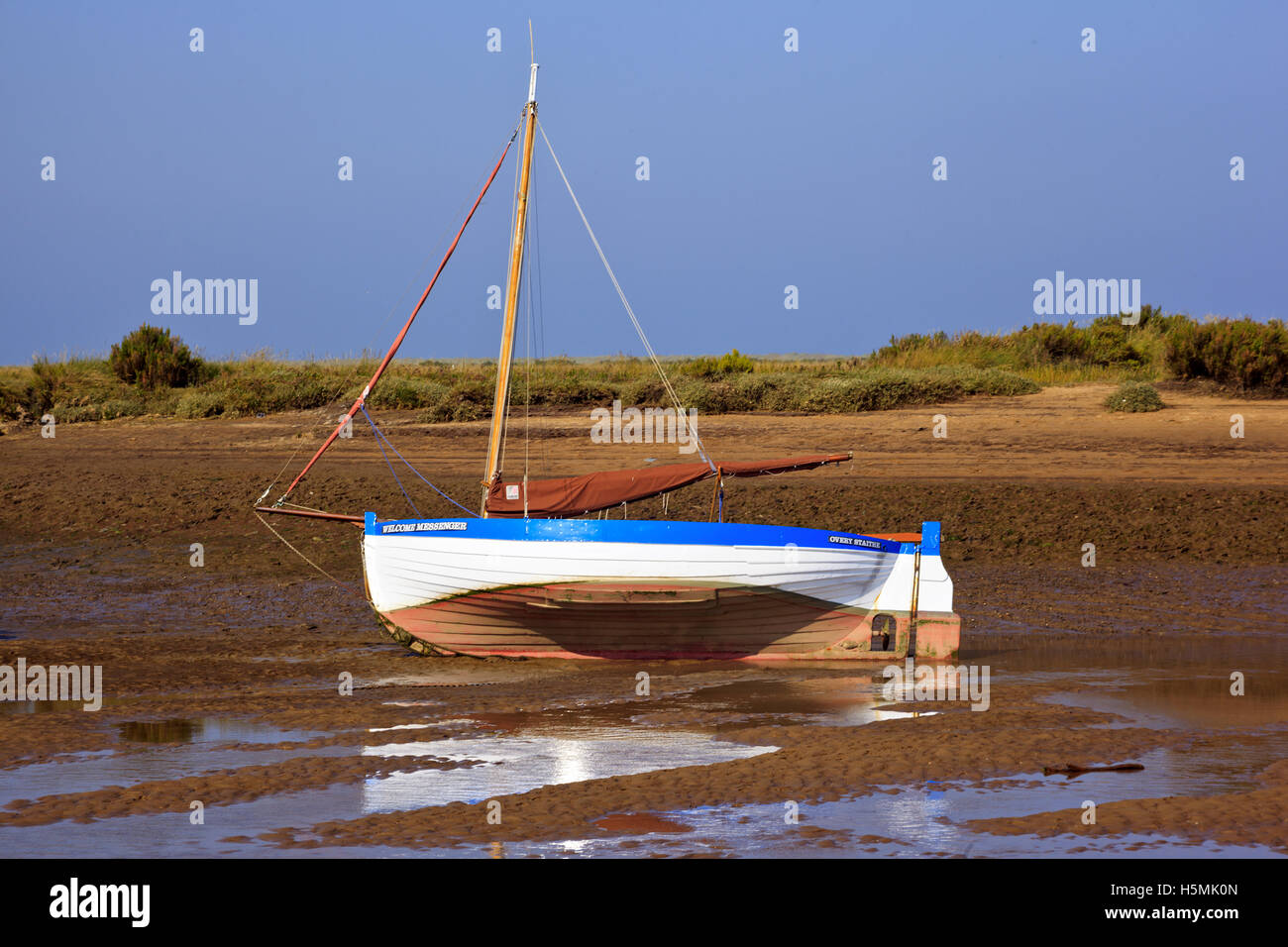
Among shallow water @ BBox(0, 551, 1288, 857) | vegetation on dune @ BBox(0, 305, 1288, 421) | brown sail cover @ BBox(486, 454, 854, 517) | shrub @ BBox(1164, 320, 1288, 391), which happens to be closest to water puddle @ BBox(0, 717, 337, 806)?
shallow water @ BBox(0, 551, 1288, 857)

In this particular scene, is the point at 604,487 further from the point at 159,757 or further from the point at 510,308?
the point at 159,757

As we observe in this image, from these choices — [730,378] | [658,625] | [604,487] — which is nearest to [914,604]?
[658,625]

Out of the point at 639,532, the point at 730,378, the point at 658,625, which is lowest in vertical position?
the point at 658,625

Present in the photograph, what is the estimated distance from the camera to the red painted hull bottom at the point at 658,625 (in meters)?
12.3

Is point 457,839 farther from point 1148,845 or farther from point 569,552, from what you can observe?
point 569,552

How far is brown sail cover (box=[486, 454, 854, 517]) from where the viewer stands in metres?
13.2

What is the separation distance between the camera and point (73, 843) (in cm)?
695

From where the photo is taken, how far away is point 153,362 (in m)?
34.7

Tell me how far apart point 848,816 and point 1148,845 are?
147 centimetres

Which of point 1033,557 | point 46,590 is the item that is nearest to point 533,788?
point 46,590

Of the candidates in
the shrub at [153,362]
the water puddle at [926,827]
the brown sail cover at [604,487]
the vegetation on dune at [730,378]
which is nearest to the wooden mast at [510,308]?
the brown sail cover at [604,487]

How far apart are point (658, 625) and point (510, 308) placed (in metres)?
3.79
